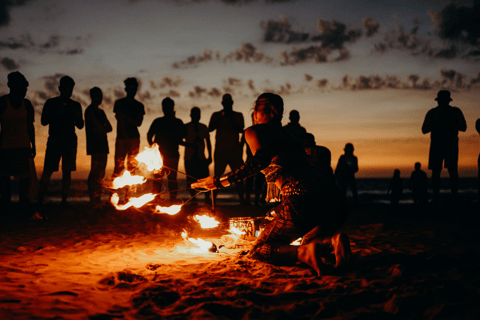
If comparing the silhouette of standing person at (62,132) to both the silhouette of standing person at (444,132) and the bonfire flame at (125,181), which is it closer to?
the bonfire flame at (125,181)

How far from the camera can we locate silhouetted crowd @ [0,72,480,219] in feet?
21.6

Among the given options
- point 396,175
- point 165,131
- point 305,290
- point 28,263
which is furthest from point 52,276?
point 396,175

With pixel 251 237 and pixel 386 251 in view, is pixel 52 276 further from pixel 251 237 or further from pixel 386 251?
pixel 386 251

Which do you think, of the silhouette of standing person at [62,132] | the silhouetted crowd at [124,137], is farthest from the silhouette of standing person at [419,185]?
the silhouette of standing person at [62,132]

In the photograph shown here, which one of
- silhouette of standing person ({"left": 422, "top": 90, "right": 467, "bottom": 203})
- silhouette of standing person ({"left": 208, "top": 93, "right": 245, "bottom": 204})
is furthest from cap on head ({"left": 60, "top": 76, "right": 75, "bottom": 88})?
silhouette of standing person ({"left": 422, "top": 90, "right": 467, "bottom": 203})

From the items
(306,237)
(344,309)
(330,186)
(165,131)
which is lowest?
(344,309)

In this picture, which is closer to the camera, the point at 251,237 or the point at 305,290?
the point at 305,290

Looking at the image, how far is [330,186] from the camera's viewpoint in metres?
3.34

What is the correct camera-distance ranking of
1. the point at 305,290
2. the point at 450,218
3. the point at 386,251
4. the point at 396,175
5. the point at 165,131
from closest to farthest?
the point at 305,290 < the point at 386,251 < the point at 450,218 < the point at 165,131 < the point at 396,175

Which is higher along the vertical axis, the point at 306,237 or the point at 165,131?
the point at 165,131

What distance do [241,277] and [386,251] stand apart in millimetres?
1891

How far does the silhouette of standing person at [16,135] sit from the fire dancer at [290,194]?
192 inches

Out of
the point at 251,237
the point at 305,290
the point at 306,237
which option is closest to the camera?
the point at 305,290

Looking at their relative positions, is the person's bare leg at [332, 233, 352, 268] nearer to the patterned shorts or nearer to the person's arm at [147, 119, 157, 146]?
the person's arm at [147, 119, 157, 146]
